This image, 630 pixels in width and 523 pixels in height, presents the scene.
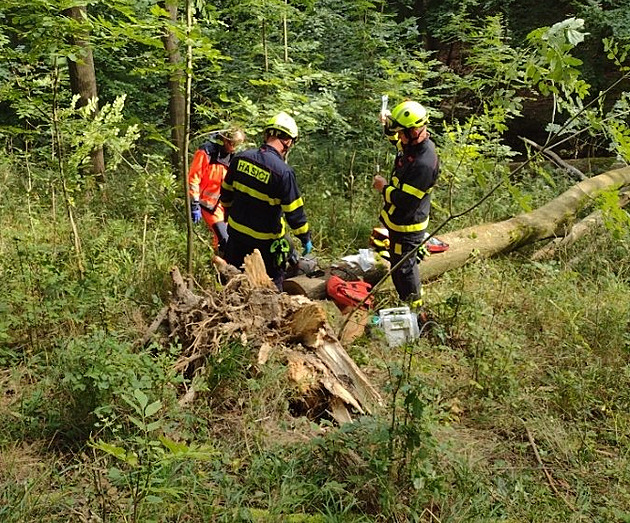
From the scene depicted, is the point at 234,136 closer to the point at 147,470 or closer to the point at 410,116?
the point at 410,116

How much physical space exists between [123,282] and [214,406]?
200 centimetres

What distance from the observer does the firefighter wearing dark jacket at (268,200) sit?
519cm

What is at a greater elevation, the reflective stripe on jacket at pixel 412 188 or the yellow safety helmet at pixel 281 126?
the yellow safety helmet at pixel 281 126

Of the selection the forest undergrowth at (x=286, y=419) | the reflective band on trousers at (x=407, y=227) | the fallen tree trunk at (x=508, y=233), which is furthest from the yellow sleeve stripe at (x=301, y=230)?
the fallen tree trunk at (x=508, y=233)

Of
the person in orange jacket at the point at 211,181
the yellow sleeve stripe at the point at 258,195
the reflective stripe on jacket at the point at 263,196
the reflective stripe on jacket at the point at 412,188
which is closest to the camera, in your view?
the reflective stripe on jacket at the point at 263,196

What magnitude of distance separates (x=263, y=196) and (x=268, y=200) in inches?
2.3

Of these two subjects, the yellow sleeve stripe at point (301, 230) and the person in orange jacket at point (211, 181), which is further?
the person in orange jacket at point (211, 181)

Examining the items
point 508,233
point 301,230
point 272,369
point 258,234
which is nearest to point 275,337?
point 272,369

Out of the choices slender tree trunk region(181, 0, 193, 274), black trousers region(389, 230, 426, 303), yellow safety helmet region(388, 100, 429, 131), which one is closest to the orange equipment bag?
black trousers region(389, 230, 426, 303)

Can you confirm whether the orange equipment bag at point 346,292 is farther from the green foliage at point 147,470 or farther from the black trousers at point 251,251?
the green foliage at point 147,470

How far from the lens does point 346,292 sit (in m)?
5.56

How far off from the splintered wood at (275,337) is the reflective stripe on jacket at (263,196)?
937 mm

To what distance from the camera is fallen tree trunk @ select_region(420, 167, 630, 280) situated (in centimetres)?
653

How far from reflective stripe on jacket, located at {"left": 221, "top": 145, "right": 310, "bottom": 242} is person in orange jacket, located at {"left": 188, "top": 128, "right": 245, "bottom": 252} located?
1.01 meters
